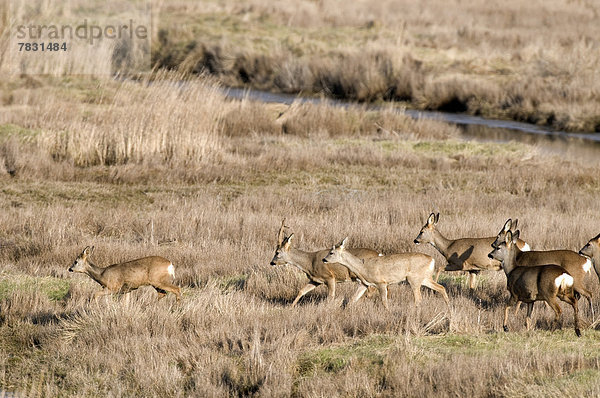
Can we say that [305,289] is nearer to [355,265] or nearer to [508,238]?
[355,265]

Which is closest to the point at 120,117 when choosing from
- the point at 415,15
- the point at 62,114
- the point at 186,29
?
the point at 62,114

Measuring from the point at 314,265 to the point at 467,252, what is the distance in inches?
85.5

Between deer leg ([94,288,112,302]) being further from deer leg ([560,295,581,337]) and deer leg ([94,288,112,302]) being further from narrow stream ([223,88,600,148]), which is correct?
narrow stream ([223,88,600,148])

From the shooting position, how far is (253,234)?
48.4 feet

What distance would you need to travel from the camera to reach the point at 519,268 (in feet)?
32.3

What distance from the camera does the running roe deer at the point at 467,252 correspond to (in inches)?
464

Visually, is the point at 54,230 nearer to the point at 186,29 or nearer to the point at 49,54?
the point at 49,54

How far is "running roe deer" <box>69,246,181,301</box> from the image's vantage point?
1041cm

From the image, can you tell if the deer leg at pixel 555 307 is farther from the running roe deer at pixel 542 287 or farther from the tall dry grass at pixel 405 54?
the tall dry grass at pixel 405 54

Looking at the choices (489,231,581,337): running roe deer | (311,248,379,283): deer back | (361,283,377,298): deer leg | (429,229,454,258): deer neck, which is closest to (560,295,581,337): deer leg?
(489,231,581,337): running roe deer

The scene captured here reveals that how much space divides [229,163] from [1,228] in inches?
261

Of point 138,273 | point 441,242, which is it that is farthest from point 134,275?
point 441,242

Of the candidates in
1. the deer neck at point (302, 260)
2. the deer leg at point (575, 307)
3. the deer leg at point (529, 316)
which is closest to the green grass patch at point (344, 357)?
the deer leg at point (529, 316)

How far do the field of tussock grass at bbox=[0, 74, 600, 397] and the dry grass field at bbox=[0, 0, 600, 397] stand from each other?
38mm
